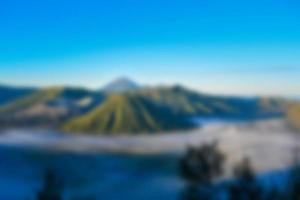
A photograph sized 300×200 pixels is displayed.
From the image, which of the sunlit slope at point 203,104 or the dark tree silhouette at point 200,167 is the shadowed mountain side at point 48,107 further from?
the dark tree silhouette at point 200,167

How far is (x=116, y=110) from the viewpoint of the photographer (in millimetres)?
133875

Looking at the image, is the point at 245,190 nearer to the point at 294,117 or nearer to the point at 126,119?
the point at 126,119

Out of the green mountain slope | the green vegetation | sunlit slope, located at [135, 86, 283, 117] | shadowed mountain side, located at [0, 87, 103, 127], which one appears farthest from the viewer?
sunlit slope, located at [135, 86, 283, 117]

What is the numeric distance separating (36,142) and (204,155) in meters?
86.3

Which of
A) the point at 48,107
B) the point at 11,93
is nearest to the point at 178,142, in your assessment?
the point at 48,107

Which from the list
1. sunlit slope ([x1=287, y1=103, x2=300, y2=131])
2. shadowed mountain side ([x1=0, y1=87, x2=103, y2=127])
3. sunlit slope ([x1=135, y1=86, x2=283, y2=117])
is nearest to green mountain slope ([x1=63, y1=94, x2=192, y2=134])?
shadowed mountain side ([x1=0, y1=87, x2=103, y2=127])

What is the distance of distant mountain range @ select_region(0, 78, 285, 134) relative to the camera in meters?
129

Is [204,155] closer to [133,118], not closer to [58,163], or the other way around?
[58,163]

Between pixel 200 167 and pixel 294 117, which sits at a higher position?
pixel 200 167

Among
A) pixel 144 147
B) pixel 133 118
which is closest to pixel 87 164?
pixel 144 147

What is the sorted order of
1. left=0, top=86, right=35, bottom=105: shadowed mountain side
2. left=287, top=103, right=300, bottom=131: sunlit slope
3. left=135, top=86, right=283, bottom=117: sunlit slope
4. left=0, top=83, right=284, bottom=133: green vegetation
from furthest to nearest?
left=0, top=86, right=35, bottom=105: shadowed mountain side → left=135, top=86, right=283, bottom=117: sunlit slope → left=287, top=103, right=300, bottom=131: sunlit slope → left=0, top=83, right=284, bottom=133: green vegetation

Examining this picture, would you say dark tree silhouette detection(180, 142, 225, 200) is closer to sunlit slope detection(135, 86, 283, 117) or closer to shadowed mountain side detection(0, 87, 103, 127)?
shadowed mountain side detection(0, 87, 103, 127)

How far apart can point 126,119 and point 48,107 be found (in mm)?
35293

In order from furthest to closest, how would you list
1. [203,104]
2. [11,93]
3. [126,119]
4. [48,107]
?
[11,93], [203,104], [48,107], [126,119]
